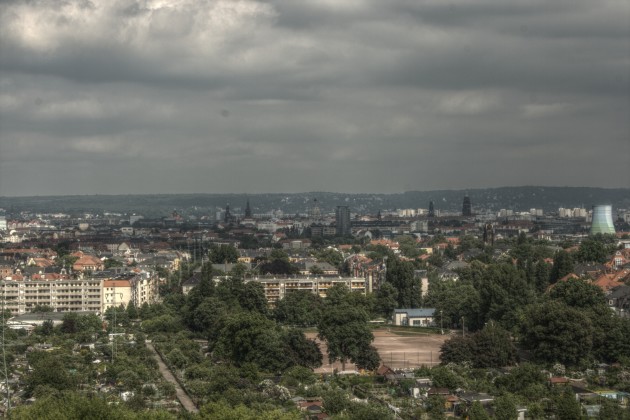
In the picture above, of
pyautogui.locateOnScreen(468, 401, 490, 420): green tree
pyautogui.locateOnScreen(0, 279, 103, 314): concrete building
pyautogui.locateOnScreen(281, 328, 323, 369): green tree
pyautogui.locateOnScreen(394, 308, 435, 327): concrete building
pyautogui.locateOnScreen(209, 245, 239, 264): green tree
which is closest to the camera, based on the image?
pyautogui.locateOnScreen(468, 401, 490, 420): green tree

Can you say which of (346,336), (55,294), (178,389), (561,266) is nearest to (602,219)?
(561,266)

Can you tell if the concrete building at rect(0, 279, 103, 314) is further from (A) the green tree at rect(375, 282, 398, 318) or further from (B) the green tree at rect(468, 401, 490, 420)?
(B) the green tree at rect(468, 401, 490, 420)

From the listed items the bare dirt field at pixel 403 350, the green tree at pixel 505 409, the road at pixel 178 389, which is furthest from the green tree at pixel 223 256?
the green tree at pixel 505 409

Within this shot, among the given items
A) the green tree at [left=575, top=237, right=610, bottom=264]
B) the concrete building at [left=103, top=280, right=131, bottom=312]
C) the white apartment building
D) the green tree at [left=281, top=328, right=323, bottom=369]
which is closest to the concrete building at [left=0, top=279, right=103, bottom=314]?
the white apartment building

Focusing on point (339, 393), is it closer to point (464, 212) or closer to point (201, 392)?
point (201, 392)

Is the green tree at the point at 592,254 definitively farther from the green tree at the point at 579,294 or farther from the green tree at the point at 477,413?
the green tree at the point at 477,413

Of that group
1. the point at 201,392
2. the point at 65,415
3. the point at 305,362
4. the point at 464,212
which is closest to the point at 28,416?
the point at 65,415
